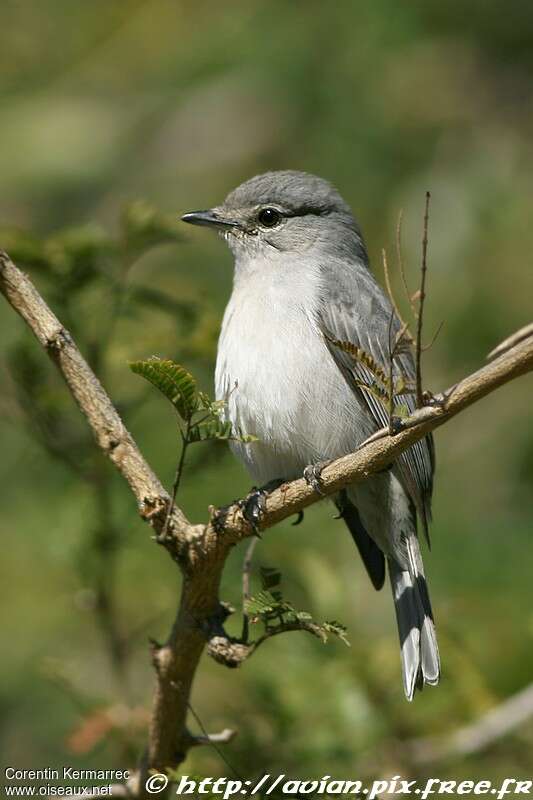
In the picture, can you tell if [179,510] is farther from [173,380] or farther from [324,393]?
[324,393]

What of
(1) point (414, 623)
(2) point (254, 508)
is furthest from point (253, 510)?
(1) point (414, 623)

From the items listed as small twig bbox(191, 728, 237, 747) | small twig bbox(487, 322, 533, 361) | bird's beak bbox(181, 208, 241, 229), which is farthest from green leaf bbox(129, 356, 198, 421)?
bird's beak bbox(181, 208, 241, 229)

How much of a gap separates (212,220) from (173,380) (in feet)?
6.69

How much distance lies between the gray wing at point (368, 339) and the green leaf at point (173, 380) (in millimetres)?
1204

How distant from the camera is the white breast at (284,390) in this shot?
3.65m

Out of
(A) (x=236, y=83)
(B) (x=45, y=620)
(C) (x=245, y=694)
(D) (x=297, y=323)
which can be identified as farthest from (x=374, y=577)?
(A) (x=236, y=83)

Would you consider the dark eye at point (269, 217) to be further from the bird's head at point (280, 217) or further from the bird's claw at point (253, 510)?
the bird's claw at point (253, 510)

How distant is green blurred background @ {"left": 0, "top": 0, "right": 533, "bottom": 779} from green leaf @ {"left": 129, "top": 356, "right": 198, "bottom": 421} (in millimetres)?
1220

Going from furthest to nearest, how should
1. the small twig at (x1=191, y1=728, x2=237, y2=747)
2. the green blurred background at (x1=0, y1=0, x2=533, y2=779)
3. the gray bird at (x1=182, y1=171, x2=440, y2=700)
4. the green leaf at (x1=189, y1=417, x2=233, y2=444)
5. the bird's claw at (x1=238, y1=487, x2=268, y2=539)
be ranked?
the green blurred background at (x1=0, y1=0, x2=533, y2=779), the gray bird at (x1=182, y1=171, x2=440, y2=700), the small twig at (x1=191, y1=728, x2=237, y2=747), the bird's claw at (x1=238, y1=487, x2=268, y2=539), the green leaf at (x1=189, y1=417, x2=233, y2=444)

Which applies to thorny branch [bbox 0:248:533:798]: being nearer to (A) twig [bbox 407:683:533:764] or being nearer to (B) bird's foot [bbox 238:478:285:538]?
(B) bird's foot [bbox 238:478:285:538]

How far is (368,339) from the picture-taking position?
3.90m

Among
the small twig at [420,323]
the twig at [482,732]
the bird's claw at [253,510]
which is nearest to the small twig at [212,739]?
the bird's claw at [253,510]

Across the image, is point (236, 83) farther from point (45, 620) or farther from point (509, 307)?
point (45, 620)

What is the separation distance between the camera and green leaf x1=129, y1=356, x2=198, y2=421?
2.38 m
